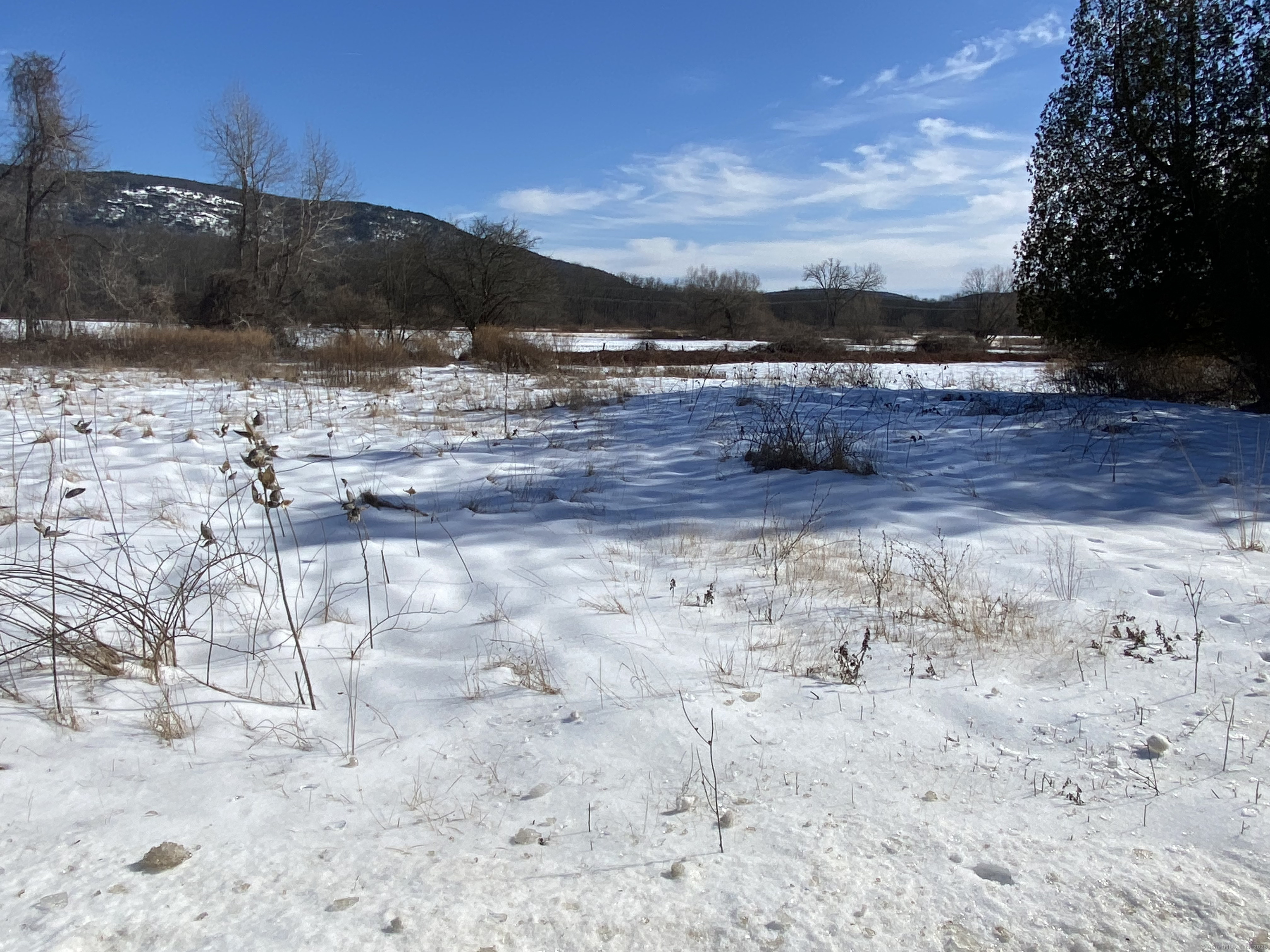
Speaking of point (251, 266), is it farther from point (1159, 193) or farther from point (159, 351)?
point (1159, 193)

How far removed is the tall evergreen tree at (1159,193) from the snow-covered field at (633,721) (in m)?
4.62

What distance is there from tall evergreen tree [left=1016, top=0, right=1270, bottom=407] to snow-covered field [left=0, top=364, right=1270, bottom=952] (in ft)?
15.2

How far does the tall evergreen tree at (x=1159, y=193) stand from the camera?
7.50 meters

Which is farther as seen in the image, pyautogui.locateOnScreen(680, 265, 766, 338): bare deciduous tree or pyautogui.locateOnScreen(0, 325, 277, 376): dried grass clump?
pyautogui.locateOnScreen(680, 265, 766, 338): bare deciduous tree

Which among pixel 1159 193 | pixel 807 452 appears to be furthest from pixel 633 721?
pixel 1159 193

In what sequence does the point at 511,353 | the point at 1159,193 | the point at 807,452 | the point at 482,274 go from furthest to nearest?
the point at 482,274, the point at 511,353, the point at 1159,193, the point at 807,452

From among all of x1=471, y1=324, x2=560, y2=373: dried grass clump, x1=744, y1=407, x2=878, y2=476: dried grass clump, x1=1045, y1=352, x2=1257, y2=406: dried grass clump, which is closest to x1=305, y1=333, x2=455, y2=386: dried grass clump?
x1=471, y1=324, x2=560, y2=373: dried grass clump

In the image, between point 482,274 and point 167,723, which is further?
point 482,274

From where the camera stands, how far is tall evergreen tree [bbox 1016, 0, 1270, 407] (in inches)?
295

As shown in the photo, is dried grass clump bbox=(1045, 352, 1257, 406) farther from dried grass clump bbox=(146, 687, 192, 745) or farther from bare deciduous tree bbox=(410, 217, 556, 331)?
bare deciduous tree bbox=(410, 217, 556, 331)

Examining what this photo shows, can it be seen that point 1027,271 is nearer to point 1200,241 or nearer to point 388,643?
point 1200,241

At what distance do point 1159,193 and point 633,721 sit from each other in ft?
30.7

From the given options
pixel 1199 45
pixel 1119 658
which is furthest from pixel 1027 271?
pixel 1119 658

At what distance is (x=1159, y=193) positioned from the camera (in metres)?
8.15
